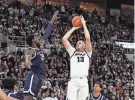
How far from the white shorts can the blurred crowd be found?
4.83m

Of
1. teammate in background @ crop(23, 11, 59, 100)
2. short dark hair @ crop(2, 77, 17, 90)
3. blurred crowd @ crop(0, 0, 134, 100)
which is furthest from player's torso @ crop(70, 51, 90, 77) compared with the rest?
blurred crowd @ crop(0, 0, 134, 100)

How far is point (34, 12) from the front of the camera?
25.9 m

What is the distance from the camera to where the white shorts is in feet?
30.6

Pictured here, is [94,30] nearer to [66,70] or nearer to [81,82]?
[66,70]

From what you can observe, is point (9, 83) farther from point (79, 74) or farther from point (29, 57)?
point (79, 74)

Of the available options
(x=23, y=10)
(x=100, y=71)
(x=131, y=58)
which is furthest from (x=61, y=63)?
(x=131, y=58)

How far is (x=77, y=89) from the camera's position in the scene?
30.8 ft

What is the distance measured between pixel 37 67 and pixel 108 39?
1940 cm

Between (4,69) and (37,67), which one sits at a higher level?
(37,67)

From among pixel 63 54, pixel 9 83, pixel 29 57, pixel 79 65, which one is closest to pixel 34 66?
pixel 29 57

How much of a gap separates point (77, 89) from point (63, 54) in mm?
11511

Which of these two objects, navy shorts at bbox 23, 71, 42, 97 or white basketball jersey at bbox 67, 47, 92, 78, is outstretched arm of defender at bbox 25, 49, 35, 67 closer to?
navy shorts at bbox 23, 71, 42, 97

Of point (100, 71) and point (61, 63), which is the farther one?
point (100, 71)

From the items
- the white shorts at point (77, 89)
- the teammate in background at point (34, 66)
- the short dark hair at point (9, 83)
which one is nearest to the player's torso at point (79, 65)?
the white shorts at point (77, 89)
